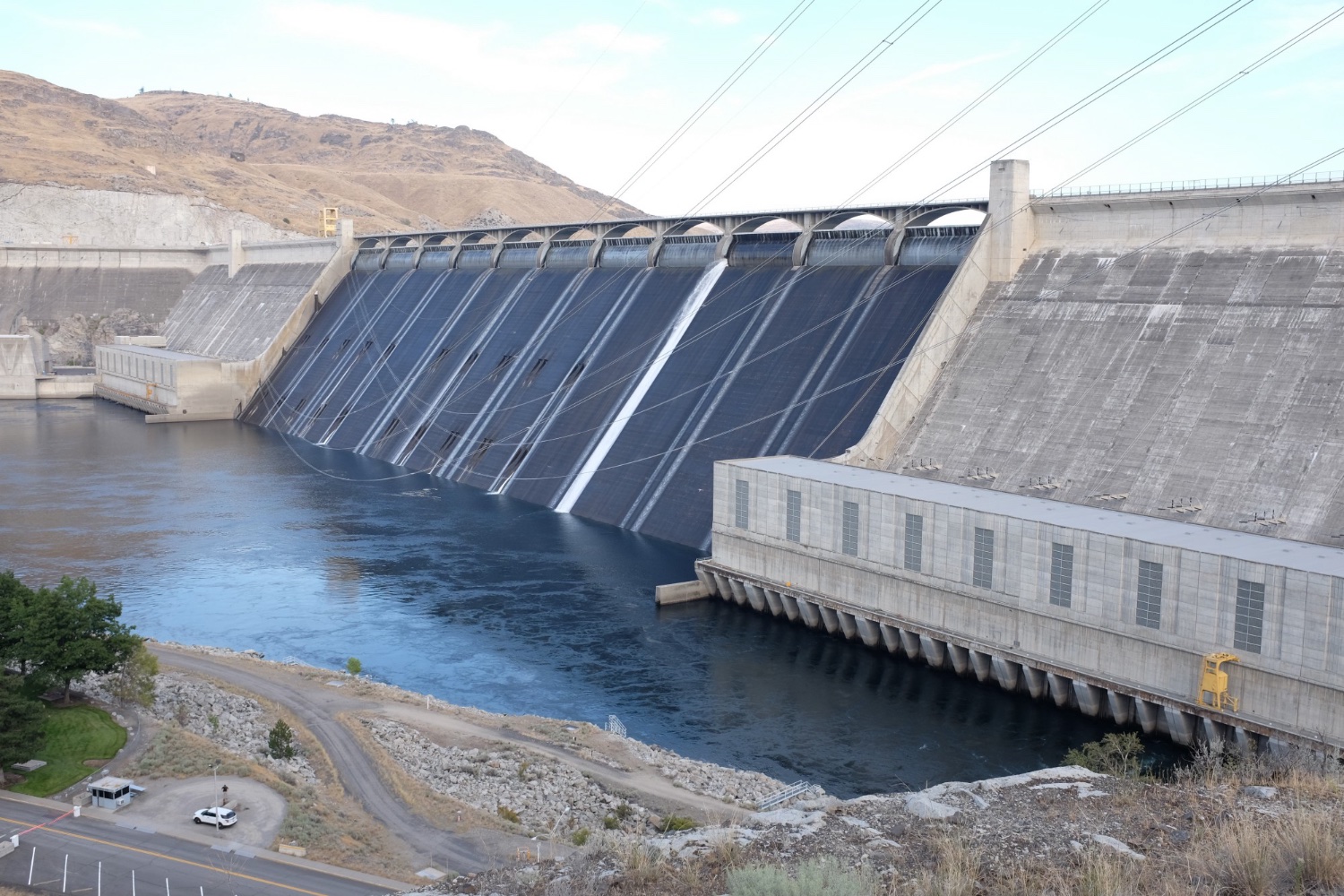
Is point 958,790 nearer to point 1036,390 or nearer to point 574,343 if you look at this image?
point 1036,390

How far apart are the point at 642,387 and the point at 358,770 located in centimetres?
2973

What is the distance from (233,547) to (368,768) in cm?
2355

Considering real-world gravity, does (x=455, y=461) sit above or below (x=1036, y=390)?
below

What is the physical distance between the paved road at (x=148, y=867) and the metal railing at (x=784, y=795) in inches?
271

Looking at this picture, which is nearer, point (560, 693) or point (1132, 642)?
point (1132, 642)

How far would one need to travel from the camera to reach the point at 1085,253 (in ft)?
132

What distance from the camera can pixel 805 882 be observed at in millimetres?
10656

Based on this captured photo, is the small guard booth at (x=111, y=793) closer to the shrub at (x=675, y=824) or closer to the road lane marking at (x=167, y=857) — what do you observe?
the road lane marking at (x=167, y=857)

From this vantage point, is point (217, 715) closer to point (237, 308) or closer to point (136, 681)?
point (136, 681)

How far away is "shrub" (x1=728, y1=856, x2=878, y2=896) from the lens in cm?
1064

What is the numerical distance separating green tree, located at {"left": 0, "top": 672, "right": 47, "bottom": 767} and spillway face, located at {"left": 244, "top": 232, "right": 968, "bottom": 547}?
914 inches

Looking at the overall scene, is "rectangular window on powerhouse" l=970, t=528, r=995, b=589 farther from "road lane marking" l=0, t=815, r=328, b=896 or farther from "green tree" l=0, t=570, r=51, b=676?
"green tree" l=0, t=570, r=51, b=676

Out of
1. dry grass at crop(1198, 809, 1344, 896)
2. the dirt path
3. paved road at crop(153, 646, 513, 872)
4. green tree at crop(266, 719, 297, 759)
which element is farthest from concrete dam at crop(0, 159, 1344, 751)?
green tree at crop(266, 719, 297, 759)

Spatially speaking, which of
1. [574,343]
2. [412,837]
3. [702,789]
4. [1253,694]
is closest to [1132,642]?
[1253,694]
